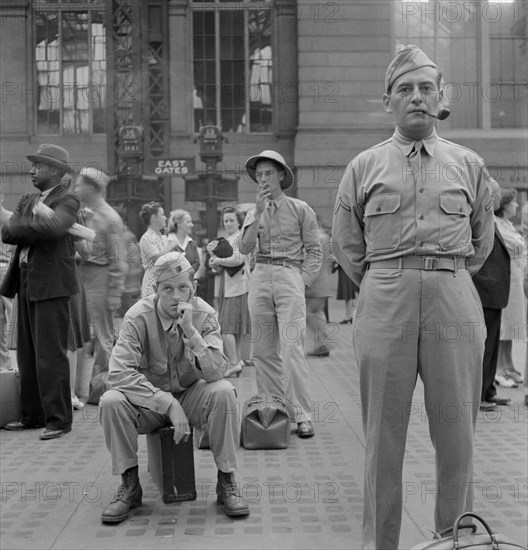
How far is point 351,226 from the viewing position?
11.4 feet

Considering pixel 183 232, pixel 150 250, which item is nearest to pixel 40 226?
pixel 150 250

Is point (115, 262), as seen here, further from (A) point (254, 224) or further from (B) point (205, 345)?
(B) point (205, 345)

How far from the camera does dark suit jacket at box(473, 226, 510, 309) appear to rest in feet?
22.5

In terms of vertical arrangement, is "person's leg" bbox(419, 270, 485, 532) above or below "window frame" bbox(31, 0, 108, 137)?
below

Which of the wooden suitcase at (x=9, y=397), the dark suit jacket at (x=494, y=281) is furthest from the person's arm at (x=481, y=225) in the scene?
the wooden suitcase at (x=9, y=397)

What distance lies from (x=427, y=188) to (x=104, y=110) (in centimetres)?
1581

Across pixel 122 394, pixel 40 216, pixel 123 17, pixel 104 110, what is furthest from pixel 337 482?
pixel 104 110

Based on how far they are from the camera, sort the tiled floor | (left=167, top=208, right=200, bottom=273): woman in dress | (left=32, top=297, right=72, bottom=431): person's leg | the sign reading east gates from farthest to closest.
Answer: the sign reading east gates → (left=167, top=208, right=200, bottom=273): woman in dress → (left=32, top=297, right=72, bottom=431): person's leg → the tiled floor

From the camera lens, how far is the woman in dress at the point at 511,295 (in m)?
7.36

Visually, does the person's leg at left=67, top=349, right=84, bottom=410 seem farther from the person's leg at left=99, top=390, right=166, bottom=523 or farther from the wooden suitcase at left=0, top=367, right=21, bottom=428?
the person's leg at left=99, top=390, right=166, bottom=523

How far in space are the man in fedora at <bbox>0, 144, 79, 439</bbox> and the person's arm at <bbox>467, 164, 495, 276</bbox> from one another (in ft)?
11.4

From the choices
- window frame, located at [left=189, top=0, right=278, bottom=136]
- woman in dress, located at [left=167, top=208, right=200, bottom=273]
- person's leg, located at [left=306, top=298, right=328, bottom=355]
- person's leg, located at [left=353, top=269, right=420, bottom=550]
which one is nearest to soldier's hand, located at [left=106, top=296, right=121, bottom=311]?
woman in dress, located at [left=167, top=208, right=200, bottom=273]

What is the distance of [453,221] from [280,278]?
2.90 metres

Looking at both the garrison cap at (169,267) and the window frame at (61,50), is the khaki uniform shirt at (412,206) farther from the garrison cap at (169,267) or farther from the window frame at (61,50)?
the window frame at (61,50)
